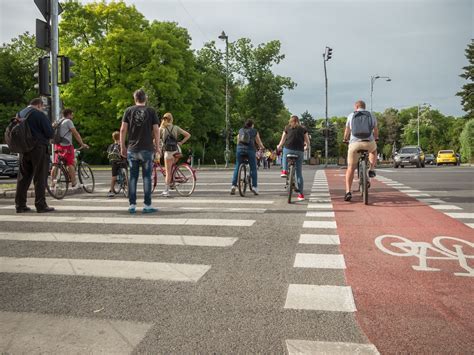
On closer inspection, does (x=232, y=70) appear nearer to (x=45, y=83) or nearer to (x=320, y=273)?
(x=45, y=83)

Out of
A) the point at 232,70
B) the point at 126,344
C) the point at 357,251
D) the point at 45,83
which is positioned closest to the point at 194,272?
the point at 126,344

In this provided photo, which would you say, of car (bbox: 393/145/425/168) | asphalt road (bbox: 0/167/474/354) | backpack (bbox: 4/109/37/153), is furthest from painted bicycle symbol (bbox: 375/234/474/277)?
car (bbox: 393/145/425/168)

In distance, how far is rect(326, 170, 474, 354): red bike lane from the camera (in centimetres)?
264

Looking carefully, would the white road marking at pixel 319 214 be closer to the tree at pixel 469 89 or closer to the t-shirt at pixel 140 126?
the t-shirt at pixel 140 126

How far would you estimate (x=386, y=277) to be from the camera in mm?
3887

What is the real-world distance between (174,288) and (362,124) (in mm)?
6687

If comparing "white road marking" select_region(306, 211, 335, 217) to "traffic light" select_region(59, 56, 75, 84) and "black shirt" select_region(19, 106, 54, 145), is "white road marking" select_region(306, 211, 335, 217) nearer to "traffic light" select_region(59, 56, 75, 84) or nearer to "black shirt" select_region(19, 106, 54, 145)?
"black shirt" select_region(19, 106, 54, 145)

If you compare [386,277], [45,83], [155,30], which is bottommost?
[386,277]

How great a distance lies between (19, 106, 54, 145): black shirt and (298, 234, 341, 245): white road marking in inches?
203

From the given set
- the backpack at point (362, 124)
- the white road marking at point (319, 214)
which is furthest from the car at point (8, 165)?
the white road marking at point (319, 214)

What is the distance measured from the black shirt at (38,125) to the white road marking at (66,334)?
5.76 m

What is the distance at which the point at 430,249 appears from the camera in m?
4.92

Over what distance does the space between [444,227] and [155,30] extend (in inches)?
1441

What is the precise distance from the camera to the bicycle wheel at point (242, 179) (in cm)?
1096
